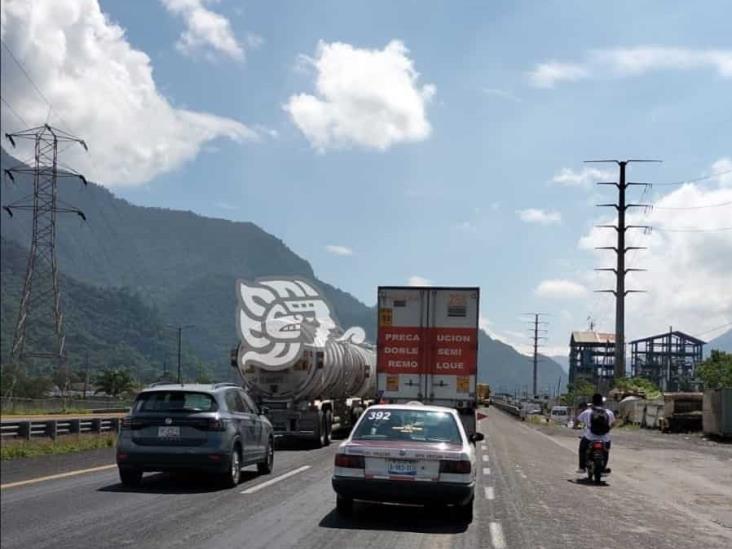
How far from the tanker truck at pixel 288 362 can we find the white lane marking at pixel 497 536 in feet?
43.1

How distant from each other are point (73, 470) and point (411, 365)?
8184 millimetres

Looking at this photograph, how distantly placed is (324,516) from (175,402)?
3943 millimetres

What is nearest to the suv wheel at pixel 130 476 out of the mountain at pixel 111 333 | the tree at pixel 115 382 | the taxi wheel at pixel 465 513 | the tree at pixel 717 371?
the taxi wheel at pixel 465 513

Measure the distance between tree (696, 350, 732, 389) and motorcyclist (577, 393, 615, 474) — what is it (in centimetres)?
4430

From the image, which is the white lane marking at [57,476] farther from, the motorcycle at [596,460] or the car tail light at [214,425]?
the motorcycle at [596,460]

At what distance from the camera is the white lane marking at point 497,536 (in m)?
9.85

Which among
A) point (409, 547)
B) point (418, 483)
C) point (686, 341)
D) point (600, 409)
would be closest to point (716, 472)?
point (600, 409)

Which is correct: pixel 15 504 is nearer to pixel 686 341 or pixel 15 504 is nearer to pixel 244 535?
pixel 244 535

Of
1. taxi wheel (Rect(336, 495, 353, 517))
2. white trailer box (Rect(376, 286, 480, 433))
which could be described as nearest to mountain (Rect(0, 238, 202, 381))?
white trailer box (Rect(376, 286, 480, 433))

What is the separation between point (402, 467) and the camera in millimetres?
11406

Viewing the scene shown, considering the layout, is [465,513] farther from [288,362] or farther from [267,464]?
[288,362]

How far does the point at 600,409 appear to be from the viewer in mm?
18609

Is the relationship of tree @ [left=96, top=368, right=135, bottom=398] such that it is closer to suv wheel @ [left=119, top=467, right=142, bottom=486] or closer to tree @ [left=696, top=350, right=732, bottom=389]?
tree @ [left=696, top=350, right=732, bottom=389]

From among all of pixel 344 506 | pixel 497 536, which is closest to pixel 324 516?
pixel 344 506
